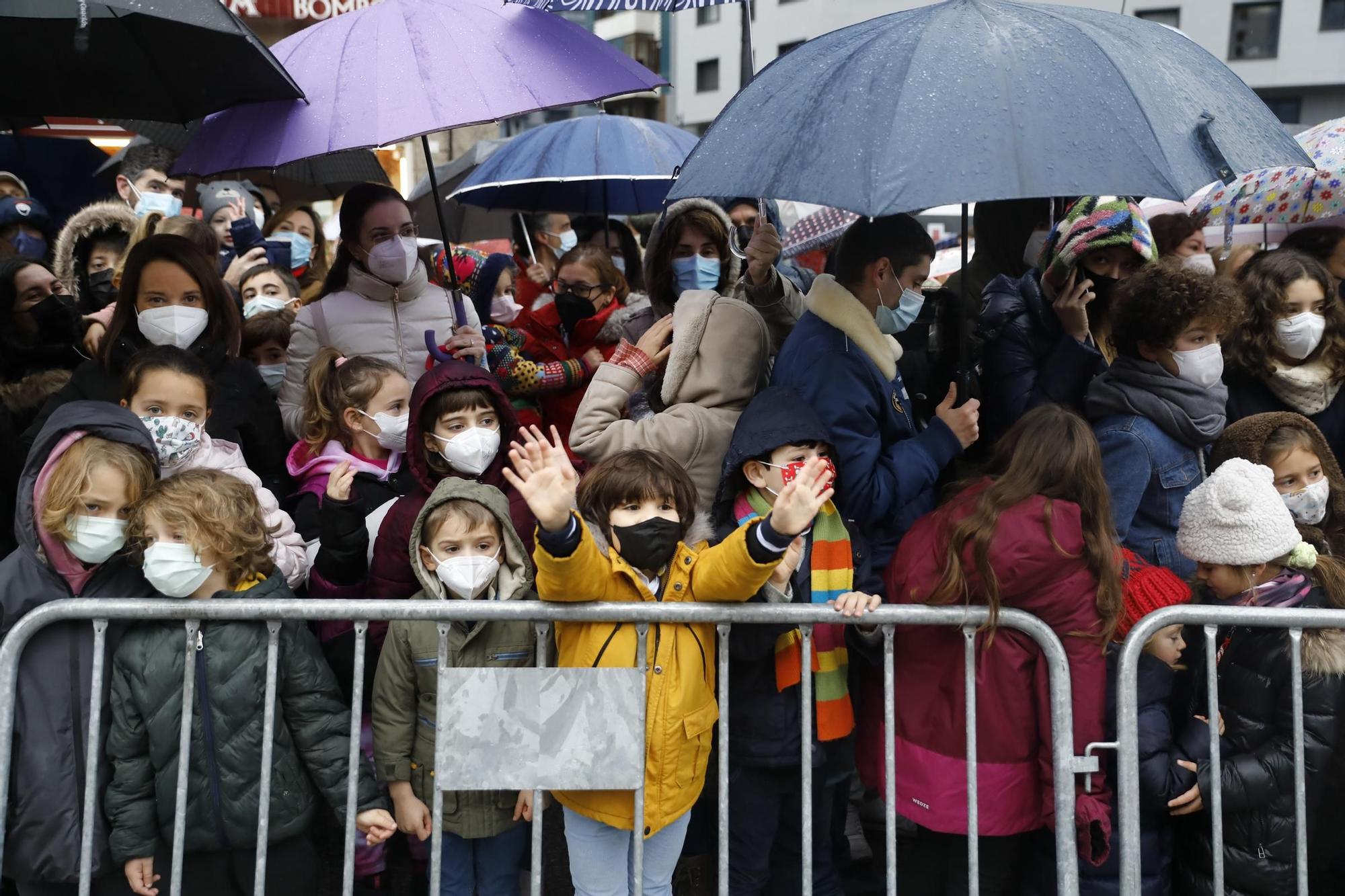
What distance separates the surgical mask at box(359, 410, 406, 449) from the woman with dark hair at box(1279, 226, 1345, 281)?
162 inches

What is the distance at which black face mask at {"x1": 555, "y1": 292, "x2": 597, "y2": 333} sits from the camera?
537 centimetres

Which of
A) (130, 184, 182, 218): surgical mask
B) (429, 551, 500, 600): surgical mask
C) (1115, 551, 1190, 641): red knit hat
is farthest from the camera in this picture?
(130, 184, 182, 218): surgical mask

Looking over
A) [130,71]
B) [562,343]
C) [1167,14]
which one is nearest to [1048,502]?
[562,343]

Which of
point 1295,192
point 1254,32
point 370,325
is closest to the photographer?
point 370,325

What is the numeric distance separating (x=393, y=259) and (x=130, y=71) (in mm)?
1213

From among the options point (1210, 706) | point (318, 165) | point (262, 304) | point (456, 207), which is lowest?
point (1210, 706)

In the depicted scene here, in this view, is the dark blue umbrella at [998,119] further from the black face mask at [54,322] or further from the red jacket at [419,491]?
the black face mask at [54,322]

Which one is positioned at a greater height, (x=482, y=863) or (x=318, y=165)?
(x=318, y=165)

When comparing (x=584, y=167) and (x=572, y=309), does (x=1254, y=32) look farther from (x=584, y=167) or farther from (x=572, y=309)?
(x=572, y=309)

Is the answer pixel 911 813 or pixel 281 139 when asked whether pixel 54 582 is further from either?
pixel 911 813

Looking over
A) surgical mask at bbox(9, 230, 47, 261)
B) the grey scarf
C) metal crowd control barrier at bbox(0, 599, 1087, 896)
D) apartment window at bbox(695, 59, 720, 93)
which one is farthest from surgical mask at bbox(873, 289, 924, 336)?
apartment window at bbox(695, 59, 720, 93)

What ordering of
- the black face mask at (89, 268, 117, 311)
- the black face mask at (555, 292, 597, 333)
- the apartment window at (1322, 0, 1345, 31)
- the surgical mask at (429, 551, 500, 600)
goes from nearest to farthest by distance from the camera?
the surgical mask at (429, 551, 500, 600) → the black face mask at (555, 292, 597, 333) → the black face mask at (89, 268, 117, 311) → the apartment window at (1322, 0, 1345, 31)

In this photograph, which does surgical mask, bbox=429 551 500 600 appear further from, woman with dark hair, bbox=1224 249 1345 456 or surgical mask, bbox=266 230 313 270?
surgical mask, bbox=266 230 313 270

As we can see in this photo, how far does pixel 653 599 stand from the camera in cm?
339
